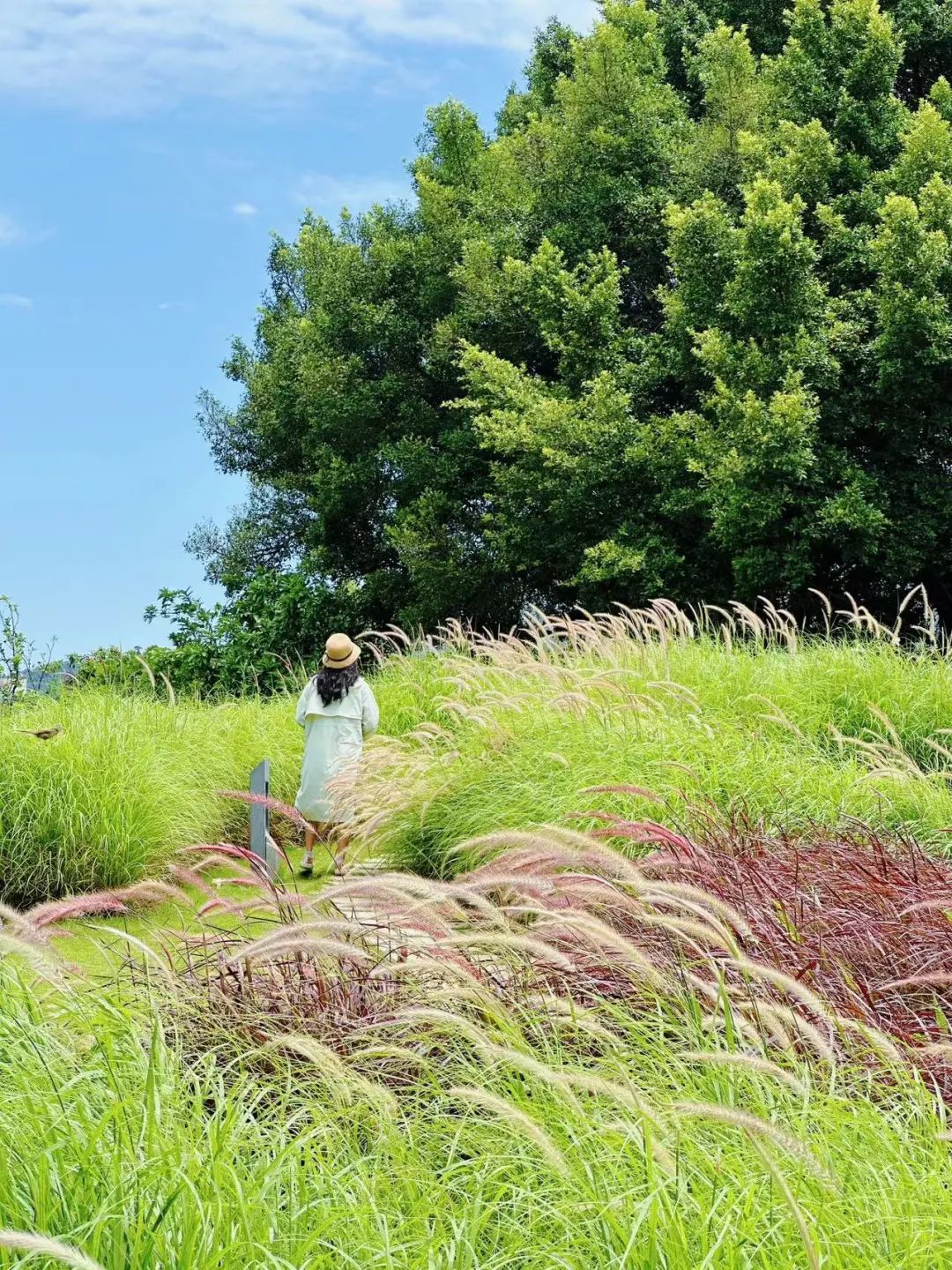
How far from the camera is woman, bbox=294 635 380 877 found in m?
9.43

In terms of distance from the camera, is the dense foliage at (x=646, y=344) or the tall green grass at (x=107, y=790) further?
the dense foliage at (x=646, y=344)

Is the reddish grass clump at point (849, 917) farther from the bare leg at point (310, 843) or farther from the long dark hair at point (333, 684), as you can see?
the long dark hair at point (333, 684)

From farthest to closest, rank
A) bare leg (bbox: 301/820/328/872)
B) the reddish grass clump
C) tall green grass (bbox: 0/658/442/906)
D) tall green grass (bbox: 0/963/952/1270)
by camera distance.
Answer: bare leg (bbox: 301/820/328/872), tall green grass (bbox: 0/658/442/906), the reddish grass clump, tall green grass (bbox: 0/963/952/1270)

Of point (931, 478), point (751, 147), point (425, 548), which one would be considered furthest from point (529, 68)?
point (931, 478)

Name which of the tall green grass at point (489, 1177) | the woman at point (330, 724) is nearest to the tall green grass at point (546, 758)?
the woman at point (330, 724)

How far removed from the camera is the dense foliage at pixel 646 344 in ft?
55.0

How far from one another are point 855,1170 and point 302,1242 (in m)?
1.12

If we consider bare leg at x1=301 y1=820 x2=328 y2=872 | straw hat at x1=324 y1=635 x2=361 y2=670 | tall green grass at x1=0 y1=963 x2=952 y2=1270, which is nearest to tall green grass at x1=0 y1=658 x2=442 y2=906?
bare leg at x1=301 y1=820 x2=328 y2=872

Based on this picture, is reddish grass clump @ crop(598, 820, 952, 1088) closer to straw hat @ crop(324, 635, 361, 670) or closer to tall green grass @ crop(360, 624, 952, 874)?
tall green grass @ crop(360, 624, 952, 874)

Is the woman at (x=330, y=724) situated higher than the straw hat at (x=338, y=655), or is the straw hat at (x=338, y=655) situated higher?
the straw hat at (x=338, y=655)

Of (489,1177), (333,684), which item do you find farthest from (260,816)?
(489,1177)

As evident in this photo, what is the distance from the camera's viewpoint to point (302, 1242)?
2.23 meters

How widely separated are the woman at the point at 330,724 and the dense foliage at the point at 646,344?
7.58 m

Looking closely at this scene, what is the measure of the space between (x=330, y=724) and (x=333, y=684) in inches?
12.7
